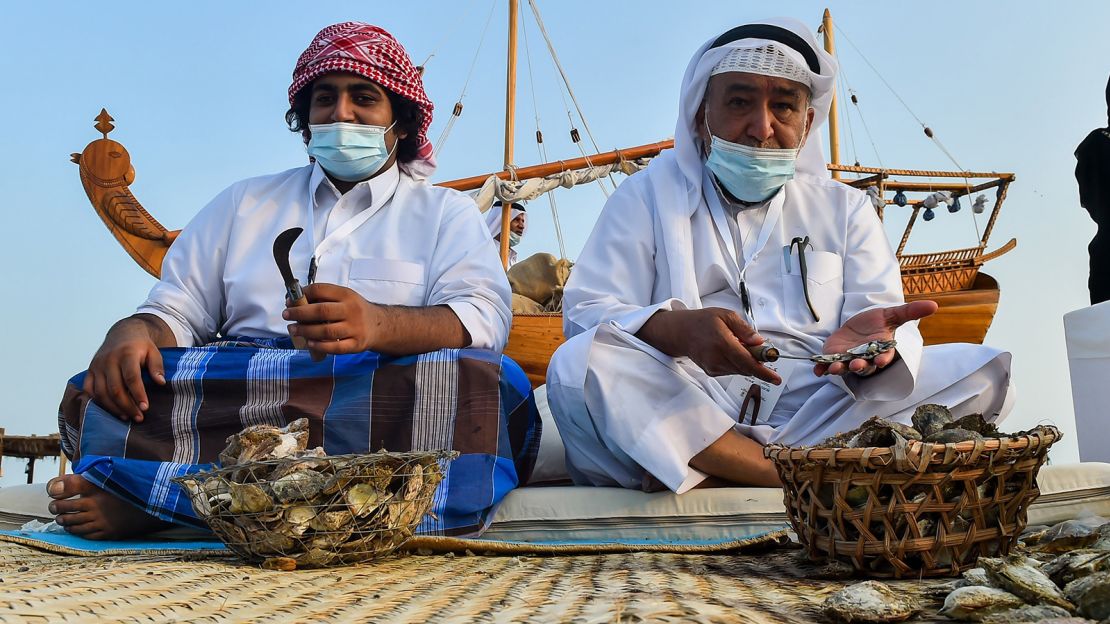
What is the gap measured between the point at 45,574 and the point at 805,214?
2.30 metres

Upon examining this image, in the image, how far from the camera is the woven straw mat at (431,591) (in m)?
1.24

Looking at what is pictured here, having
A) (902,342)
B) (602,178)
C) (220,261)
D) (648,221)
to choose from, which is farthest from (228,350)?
(602,178)

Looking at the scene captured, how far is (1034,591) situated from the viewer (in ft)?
4.31

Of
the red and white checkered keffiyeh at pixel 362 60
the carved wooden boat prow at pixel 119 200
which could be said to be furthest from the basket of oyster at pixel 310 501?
the carved wooden boat prow at pixel 119 200

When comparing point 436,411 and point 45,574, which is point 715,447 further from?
point 45,574

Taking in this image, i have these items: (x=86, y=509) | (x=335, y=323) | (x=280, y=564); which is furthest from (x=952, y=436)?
(x=86, y=509)

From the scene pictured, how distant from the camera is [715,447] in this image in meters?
2.43

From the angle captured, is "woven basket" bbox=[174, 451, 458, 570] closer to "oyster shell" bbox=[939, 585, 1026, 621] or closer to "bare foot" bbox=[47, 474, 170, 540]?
"bare foot" bbox=[47, 474, 170, 540]

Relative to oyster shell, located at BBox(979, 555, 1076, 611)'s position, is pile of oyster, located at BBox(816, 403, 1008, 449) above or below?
A: above

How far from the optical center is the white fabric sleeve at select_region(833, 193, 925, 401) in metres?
2.47

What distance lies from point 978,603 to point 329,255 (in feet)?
7.22

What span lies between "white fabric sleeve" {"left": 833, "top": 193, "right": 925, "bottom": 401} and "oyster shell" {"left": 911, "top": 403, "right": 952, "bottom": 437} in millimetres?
602

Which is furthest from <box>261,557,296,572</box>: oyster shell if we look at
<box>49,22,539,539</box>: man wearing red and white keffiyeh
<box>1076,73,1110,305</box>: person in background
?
<box>1076,73,1110,305</box>: person in background

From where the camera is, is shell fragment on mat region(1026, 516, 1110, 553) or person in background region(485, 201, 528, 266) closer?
shell fragment on mat region(1026, 516, 1110, 553)
